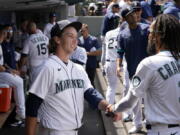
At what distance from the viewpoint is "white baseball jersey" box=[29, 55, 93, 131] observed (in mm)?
3322

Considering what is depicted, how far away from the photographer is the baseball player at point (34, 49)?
8.35 m

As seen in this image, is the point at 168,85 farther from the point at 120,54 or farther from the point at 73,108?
the point at 120,54

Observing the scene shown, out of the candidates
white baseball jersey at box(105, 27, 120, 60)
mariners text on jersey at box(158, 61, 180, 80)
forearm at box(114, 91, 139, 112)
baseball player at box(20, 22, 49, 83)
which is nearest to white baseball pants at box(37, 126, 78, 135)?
forearm at box(114, 91, 139, 112)

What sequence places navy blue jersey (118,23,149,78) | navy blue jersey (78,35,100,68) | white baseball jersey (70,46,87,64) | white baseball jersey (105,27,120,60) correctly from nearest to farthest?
navy blue jersey (118,23,149,78), white baseball jersey (70,46,87,64), white baseball jersey (105,27,120,60), navy blue jersey (78,35,100,68)

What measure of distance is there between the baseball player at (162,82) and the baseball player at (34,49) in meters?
5.31

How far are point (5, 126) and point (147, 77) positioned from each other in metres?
4.89

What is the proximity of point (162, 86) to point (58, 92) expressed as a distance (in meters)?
0.82

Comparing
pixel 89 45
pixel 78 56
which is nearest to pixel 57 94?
pixel 78 56

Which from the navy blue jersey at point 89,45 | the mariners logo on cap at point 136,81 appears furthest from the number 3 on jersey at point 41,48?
the mariners logo on cap at point 136,81

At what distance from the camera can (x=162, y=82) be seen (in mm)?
3092

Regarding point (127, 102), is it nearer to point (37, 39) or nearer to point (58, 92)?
point (58, 92)

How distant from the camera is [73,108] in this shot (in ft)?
11.2

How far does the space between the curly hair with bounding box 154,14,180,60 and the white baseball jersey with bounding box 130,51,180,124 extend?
54mm

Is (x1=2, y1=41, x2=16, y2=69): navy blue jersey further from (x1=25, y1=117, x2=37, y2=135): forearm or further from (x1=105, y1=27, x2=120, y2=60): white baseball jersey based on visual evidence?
(x1=25, y1=117, x2=37, y2=135): forearm
